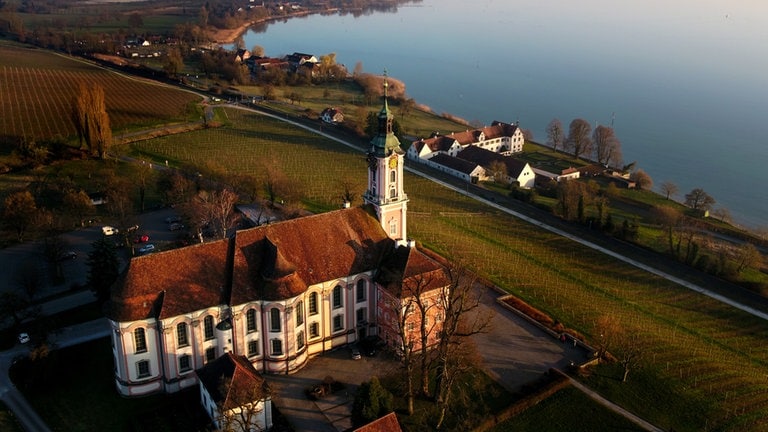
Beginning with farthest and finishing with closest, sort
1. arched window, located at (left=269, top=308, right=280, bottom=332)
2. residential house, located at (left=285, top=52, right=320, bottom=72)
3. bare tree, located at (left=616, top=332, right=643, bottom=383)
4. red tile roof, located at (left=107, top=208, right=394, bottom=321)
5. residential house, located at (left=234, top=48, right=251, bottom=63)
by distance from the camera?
residential house, located at (left=234, top=48, right=251, bottom=63)
residential house, located at (left=285, top=52, right=320, bottom=72)
bare tree, located at (left=616, top=332, right=643, bottom=383)
arched window, located at (left=269, top=308, right=280, bottom=332)
red tile roof, located at (left=107, top=208, right=394, bottom=321)

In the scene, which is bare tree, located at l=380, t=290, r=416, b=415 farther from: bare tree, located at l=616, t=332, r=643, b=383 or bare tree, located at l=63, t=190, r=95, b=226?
bare tree, located at l=63, t=190, r=95, b=226

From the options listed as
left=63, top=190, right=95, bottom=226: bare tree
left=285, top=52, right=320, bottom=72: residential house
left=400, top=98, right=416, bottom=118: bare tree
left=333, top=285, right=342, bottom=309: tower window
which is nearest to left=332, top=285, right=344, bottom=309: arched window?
left=333, top=285, right=342, bottom=309: tower window

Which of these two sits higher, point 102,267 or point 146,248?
point 102,267

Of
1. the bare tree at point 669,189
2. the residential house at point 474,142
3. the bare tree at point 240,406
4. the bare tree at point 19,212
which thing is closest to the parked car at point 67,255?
the bare tree at point 19,212

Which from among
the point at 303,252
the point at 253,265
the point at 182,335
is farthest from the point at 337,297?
the point at 182,335

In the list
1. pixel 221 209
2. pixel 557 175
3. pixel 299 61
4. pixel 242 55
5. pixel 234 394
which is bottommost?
pixel 557 175

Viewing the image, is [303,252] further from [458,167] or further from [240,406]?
[458,167]

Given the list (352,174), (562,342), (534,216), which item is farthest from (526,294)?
(352,174)
